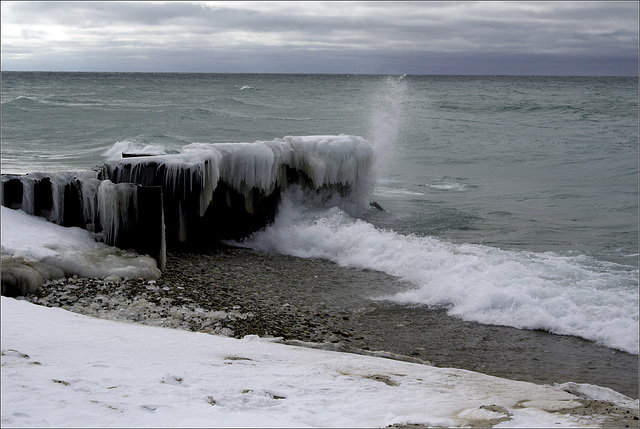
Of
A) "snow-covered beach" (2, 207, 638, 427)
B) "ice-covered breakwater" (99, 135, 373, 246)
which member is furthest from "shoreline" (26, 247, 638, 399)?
"ice-covered breakwater" (99, 135, 373, 246)

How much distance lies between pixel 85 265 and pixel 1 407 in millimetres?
4425

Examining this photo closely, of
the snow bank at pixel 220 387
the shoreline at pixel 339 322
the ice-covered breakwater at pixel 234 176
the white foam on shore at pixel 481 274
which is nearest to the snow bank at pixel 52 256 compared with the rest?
the shoreline at pixel 339 322

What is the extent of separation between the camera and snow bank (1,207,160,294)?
291 inches

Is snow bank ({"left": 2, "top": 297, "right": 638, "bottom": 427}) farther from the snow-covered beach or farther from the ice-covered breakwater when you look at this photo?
the ice-covered breakwater

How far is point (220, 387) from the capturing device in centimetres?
438

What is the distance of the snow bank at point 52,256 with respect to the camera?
738 cm

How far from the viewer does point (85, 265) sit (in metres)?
8.01

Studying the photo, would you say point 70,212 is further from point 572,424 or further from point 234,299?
point 572,424

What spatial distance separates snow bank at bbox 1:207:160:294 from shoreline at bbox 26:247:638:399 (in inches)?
7.8

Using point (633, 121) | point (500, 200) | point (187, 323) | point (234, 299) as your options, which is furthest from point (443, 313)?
point (633, 121)

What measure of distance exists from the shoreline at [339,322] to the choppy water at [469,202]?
1.57 feet

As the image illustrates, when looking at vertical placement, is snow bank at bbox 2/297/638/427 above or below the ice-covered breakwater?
below

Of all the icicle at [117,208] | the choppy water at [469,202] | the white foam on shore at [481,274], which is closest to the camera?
the white foam on shore at [481,274]

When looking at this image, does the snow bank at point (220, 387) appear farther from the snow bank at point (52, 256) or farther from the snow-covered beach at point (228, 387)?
the snow bank at point (52, 256)
